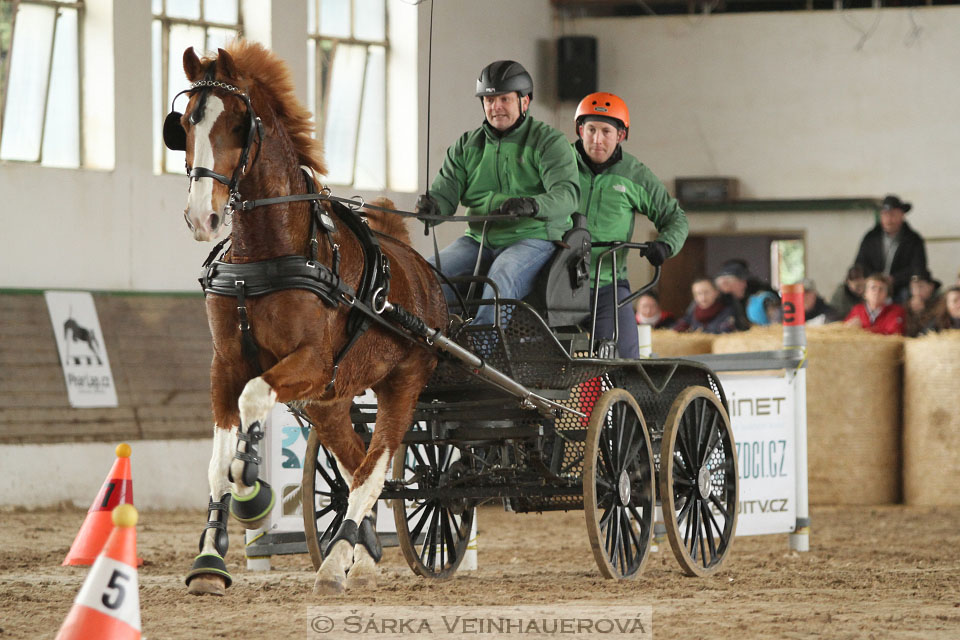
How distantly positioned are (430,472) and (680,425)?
1.28 m

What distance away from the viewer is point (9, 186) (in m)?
10.5

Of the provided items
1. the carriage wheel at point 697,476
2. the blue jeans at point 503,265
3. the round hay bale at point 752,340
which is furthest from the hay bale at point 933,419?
the blue jeans at point 503,265

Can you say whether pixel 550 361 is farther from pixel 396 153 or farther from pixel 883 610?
pixel 396 153

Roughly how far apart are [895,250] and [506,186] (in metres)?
7.37

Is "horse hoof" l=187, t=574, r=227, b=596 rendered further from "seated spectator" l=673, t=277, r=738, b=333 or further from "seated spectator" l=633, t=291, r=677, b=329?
"seated spectator" l=633, t=291, r=677, b=329

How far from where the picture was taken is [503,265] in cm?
575

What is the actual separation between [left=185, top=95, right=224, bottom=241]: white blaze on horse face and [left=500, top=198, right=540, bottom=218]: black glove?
1391mm

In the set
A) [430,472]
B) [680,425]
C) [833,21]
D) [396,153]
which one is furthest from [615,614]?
[833,21]

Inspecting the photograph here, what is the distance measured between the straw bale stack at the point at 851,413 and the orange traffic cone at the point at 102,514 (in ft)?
18.8

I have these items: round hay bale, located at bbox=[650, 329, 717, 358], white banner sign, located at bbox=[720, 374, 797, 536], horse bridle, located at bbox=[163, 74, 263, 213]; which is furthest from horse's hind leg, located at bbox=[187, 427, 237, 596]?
round hay bale, located at bbox=[650, 329, 717, 358]

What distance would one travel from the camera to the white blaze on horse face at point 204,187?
179 inches

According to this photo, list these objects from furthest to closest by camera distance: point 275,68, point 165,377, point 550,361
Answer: point 165,377, point 550,361, point 275,68

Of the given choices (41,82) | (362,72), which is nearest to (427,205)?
(41,82)

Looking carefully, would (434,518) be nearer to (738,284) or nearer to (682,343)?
(682,343)
